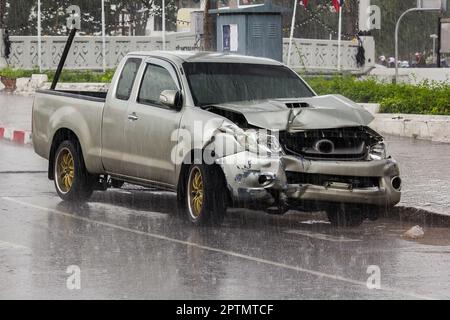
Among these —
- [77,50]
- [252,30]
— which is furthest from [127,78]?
[77,50]

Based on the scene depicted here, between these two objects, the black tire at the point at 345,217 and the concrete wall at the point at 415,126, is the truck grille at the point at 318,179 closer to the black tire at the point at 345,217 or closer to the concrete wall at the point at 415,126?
the black tire at the point at 345,217

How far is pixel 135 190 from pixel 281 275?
7.00m

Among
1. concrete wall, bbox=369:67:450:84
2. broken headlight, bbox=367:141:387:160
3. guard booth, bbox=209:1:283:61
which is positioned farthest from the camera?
concrete wall, bbox=369:67:450:84

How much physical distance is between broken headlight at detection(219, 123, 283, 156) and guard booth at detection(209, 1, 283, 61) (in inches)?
500

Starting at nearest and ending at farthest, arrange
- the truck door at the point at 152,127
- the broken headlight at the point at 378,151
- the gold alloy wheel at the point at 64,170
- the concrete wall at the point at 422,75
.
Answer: the broken headlight at the point at 378,151 → the truck door at the point at 152,127 → the gold alloy wheel at the point at 64,170 → the concrete wall at the point at 422,75

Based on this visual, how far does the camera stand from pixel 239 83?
14305 millimetres

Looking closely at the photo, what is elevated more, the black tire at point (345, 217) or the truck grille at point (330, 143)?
the truck grille at point (330, 143)

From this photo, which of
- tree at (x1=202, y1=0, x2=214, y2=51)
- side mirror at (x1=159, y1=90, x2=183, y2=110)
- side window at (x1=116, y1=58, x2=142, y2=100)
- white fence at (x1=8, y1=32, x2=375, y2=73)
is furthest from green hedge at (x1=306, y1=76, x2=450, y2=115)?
white fence at (x1=8, y1=32, x2=375, y2=73)

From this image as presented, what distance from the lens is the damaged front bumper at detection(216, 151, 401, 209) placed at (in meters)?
12.8

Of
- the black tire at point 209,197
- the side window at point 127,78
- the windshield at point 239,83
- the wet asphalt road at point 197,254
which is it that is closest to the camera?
the wet asphalt road at point 197,254

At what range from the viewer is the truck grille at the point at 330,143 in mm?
12938

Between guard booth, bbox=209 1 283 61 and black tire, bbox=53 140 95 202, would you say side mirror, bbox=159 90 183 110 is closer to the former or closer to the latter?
black tire, bbox=53 140 95 202

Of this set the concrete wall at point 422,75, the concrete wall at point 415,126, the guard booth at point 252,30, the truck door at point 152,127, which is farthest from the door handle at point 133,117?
the concrete wall at point 422,75

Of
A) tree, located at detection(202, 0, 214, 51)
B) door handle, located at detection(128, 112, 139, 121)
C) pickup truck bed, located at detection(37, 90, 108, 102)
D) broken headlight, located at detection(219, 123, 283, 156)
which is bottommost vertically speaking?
broken headlight, located at detection(219, 123, 283, 156)
